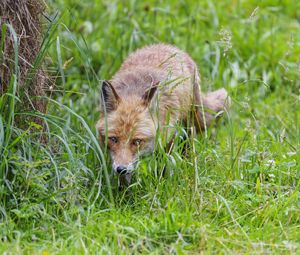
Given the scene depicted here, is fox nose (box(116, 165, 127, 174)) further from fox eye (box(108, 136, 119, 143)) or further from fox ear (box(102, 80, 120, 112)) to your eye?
fox ear (box(102, 80, 120, 112))

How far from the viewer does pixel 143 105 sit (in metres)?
6.84

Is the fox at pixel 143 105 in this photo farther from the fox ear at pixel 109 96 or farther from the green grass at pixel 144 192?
the green grass at pixel 144 192

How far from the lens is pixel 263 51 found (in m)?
9.81

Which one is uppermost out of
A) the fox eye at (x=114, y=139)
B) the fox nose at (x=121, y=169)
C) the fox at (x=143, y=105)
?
the fox at (x=143, y=105)

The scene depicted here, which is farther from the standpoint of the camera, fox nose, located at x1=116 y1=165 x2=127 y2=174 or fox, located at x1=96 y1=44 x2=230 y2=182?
fox, located at x1=96 y1=44 x2=230 y2=182

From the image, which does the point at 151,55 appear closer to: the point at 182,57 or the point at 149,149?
the point at 182,57

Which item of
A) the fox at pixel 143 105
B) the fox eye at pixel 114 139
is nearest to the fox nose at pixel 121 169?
the fox at pixel 143 105

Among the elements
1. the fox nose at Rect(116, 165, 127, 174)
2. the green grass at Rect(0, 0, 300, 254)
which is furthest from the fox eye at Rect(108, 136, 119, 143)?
the fox nose at Rect(116, 165, 127, 174)

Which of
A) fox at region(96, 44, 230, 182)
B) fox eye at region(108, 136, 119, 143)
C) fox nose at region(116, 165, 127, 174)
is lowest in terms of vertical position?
fox nose at region(116, 165, 127, 174)

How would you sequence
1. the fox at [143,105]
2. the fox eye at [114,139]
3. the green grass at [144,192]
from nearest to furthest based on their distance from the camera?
the green grass at [144,192] < the fox at [143,105] < the fox eye at [114,139]

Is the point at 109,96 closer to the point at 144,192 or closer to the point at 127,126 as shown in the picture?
the point at 127,126

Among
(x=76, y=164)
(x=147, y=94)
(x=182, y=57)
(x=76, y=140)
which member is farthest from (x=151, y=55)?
(x=76, y=164)

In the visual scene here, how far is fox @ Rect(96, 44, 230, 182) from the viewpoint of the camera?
21.4 ft

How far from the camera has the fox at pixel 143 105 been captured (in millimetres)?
6535
